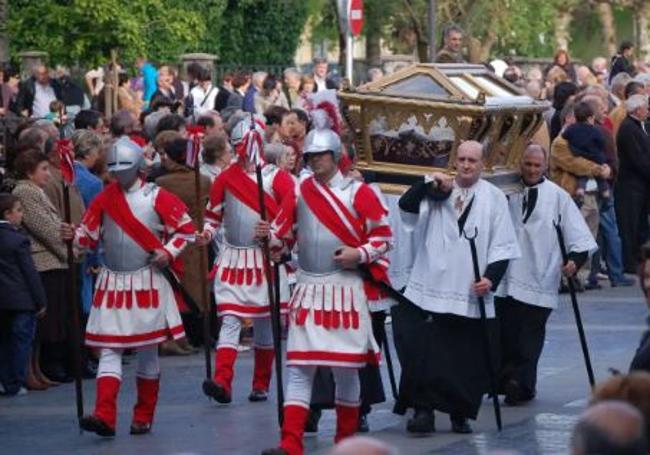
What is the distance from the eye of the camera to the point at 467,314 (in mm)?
12578

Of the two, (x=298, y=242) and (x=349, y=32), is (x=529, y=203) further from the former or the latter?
(x=349, y=32)

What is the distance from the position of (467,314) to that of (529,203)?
1586 mm

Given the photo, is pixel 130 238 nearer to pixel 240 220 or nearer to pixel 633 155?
pixel 240 220

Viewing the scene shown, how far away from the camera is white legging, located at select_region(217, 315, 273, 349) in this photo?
13973 mm

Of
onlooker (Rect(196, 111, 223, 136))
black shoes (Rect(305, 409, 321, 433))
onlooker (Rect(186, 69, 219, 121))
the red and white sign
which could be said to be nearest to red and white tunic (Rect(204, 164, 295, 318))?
black shoes (Rect(305, 409, 321, 433))

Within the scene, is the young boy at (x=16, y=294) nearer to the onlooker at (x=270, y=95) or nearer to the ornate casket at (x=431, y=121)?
the ornate casket at (x=431, y=121)

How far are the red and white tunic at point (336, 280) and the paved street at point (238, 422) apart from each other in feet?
2.39

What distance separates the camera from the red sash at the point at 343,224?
1179 centimetres

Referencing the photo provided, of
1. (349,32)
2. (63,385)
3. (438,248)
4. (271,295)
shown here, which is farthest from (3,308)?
(349,32)

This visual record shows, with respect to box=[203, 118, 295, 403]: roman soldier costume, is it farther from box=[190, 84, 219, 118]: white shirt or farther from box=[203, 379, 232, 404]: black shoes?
box=[190, 84, 219, 118]: white shirt

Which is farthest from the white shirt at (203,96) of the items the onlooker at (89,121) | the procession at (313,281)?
the procession at (313,281)

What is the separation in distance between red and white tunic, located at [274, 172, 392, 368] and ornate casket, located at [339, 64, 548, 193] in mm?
2096

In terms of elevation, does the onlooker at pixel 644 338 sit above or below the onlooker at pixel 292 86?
above

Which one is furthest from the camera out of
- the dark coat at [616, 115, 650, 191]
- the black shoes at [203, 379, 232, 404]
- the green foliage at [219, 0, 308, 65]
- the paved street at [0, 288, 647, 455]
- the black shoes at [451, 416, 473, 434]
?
the green foliage at [219, 0, 308, 65]
